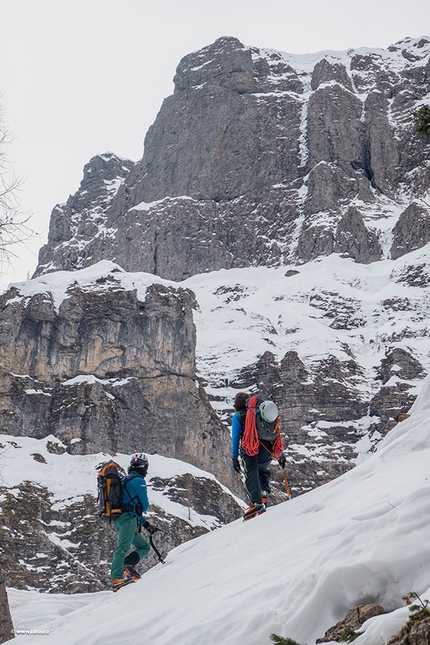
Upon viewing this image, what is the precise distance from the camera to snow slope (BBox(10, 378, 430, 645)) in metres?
4.39

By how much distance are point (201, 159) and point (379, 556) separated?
151060mm

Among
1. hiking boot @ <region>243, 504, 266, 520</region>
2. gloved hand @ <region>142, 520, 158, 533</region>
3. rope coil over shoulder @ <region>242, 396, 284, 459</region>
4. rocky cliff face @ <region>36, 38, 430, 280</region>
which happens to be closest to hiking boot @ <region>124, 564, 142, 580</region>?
gloved hand @ <region>142, 520, 158, 533</region>

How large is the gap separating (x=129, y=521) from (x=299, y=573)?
467cm

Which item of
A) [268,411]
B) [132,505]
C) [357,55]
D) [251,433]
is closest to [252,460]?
A: [251,433]

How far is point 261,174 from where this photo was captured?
14812 centimetres

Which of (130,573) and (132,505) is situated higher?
(132,505)

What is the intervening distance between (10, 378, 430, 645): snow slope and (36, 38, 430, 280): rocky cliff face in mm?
113782

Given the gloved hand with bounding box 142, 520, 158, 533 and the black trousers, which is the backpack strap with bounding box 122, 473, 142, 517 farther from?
the black trousers

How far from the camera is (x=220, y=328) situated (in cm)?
9869

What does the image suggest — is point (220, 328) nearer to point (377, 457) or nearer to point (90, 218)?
point (90, 218)

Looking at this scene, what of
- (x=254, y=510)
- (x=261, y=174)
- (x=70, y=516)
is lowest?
(x=70, y=516)

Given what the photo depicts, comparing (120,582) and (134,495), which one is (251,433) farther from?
(120,582)

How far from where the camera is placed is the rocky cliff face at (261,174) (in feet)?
440

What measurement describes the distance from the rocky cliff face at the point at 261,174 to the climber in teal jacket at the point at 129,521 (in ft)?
370
